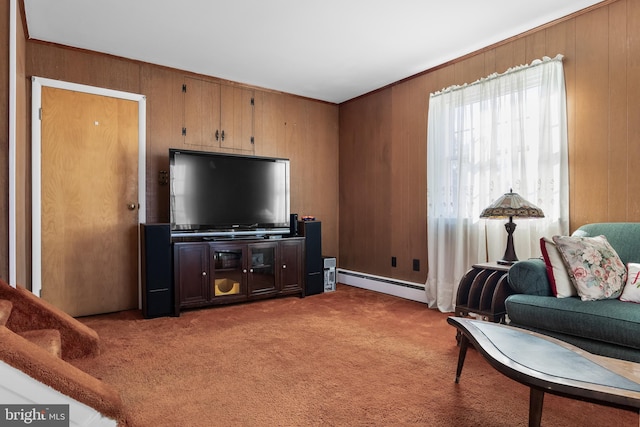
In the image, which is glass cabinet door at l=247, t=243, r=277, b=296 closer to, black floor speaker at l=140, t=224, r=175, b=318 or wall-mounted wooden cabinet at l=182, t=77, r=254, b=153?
black floor speaker at l=140, t=224, r=175, b=318

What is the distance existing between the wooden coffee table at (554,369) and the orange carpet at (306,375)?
351 millimetres

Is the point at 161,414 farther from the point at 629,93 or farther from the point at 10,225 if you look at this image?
the point at 629,93

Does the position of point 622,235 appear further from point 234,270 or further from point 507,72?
point 234,270

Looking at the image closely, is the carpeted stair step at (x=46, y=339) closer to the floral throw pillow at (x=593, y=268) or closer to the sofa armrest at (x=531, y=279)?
the sofa armrest at (x=531, y=279)

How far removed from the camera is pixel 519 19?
3.01 meters

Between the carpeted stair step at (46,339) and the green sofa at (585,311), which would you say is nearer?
the carpeted stair step at (46,339)

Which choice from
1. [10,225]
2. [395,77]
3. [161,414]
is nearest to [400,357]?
[161,414]

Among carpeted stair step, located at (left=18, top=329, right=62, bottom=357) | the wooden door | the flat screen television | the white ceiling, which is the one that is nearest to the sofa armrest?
the white ceiling

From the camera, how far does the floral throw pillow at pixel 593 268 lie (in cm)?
218

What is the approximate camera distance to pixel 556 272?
2316mm

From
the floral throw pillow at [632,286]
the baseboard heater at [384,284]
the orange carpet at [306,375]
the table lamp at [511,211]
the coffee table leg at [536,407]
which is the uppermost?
the table lamp at [511,211]

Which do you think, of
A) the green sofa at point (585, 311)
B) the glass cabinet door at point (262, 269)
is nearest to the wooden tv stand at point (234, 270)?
the glass cabinet door at point (262, 269)
